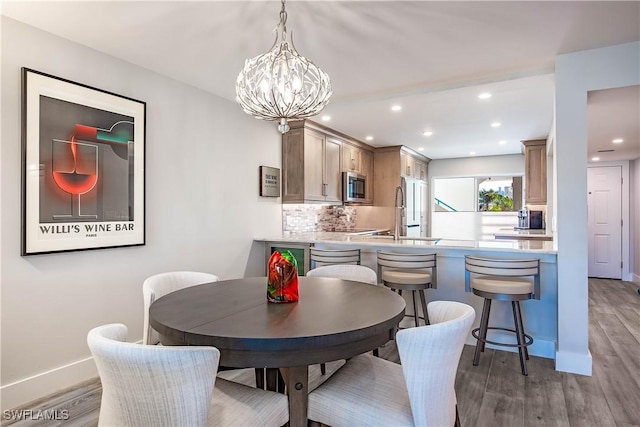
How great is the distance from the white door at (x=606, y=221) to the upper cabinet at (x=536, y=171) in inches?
70.9

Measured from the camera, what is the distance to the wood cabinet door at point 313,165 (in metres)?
4.79

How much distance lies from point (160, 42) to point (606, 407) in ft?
12.4

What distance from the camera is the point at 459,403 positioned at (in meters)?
2.33

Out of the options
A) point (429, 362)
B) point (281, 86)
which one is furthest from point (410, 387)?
point (281, 86)

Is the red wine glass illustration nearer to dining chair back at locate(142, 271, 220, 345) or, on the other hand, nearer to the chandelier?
dining chair back at locate(142, 271, 220, 345)

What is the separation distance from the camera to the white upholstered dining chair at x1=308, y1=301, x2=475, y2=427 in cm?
133

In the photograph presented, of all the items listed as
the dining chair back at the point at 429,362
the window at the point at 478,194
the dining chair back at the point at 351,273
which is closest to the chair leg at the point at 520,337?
the dining chair back at the point at 351,273

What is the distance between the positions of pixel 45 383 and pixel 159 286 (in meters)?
1.06

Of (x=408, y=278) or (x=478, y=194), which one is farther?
(x=478, y=194)

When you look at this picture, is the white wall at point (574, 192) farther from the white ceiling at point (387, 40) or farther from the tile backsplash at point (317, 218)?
the tile backsplash at point (317, 218)

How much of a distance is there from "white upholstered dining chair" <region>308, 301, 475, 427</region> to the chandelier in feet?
4.36

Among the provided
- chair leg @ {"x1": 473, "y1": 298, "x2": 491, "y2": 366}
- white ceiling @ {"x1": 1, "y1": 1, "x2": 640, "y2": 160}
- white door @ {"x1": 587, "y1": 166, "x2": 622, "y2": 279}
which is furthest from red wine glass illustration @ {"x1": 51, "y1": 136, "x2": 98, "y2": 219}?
white door @ {"x1": 587, "y1": 166, "x2": 622, "y2": 279}

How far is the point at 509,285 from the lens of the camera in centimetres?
279

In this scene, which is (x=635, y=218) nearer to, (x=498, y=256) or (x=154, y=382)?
(x=498, y=256)
